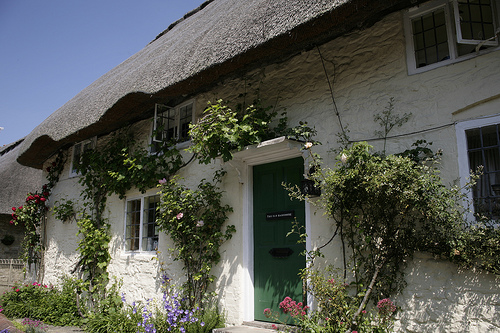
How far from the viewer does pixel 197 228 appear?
220 inches

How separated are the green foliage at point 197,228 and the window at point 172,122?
119 centimetres

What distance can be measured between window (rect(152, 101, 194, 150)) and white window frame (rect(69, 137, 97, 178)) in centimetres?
237

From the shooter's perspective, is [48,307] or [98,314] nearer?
[98,314]

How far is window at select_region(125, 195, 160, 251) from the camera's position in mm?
6836

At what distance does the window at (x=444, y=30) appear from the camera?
400 cm

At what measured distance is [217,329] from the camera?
4.76 meters

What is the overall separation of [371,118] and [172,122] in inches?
152

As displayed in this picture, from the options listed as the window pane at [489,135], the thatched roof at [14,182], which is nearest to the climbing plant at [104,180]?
the window pane at [489,135]

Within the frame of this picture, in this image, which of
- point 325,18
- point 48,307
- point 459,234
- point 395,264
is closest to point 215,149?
point 325,18

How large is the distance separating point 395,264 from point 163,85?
389 centimetres

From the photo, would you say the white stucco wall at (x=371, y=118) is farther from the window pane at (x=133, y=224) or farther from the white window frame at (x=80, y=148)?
the white window frame at (x=80, y=148)

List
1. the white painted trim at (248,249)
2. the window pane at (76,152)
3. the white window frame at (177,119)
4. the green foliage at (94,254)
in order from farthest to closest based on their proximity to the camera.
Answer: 1. the window pane at (76,152)
2. the green foliage at (94,254)
3. the white window frame at (177,119)
4. the white painted trim at (248,249)

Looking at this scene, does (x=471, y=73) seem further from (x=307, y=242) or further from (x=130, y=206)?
A: (x=130, y=206)

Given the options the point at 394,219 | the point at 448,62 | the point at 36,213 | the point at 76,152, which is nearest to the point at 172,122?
the point at 76,152
